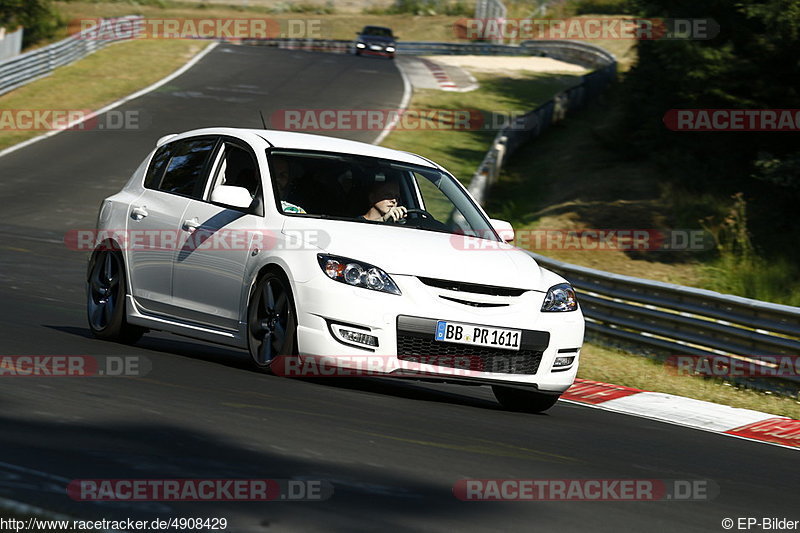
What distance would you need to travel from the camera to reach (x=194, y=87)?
3597 cm

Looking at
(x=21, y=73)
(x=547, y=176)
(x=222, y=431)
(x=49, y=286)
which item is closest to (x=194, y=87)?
(x=21, y=73)

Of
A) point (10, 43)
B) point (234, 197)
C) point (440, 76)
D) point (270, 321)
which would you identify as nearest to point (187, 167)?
point (234, 197)

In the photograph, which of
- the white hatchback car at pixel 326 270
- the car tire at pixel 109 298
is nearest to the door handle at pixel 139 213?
the white hatchback car at pixel 326 270

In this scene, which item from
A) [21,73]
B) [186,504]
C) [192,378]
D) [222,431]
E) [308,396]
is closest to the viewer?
[186,504]

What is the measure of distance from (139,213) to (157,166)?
1.59 ft

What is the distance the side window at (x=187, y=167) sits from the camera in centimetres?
912

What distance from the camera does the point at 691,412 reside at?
9.61 meters

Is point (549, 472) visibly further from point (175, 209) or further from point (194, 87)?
point (194, 87)

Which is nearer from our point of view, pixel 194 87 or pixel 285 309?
pixel 285 309

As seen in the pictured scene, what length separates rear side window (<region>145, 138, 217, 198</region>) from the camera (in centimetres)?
913

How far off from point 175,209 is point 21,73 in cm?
2667

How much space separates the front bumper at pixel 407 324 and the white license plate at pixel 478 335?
0.10 feet

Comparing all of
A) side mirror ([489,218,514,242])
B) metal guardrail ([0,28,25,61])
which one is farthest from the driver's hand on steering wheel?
metal guardrail ([0,28,25,61])

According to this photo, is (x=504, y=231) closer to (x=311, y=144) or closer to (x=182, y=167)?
(x=311, y=144)
